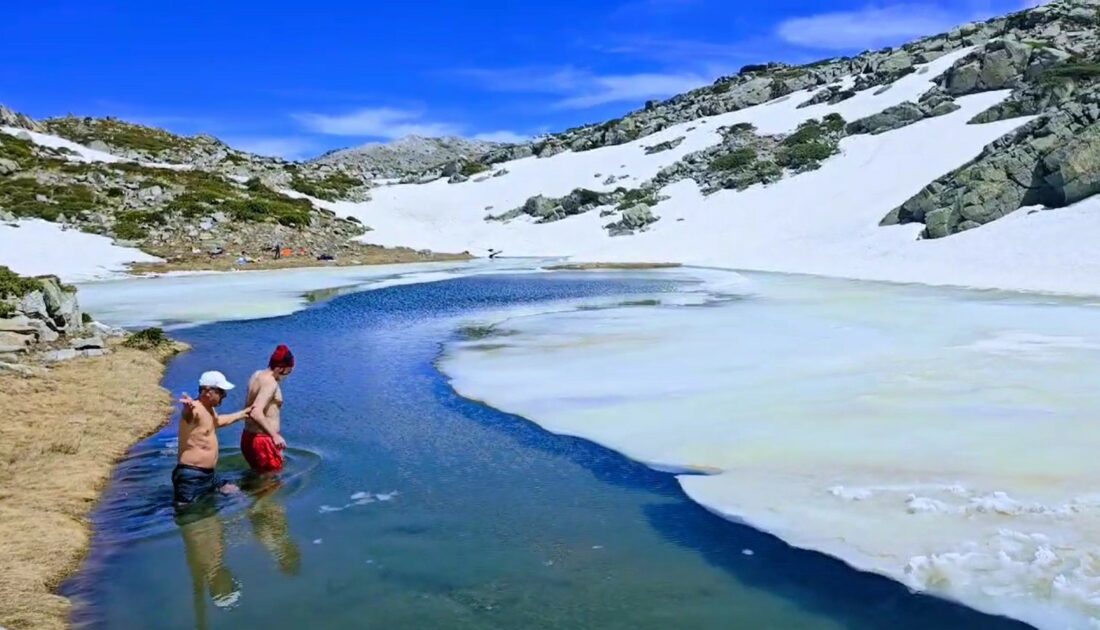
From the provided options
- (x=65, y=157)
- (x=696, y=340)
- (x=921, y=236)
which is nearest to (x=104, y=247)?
(x=65, y=157)

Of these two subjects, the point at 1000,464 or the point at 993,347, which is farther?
the point at 993,347

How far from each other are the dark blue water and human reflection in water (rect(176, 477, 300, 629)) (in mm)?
25

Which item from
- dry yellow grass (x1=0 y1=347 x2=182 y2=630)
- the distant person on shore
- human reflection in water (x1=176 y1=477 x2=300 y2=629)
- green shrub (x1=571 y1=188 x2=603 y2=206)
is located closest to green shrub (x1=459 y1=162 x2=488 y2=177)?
green shrub (x1=571 y1=188 x2=603 y2=206)

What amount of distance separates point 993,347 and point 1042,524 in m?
9.67

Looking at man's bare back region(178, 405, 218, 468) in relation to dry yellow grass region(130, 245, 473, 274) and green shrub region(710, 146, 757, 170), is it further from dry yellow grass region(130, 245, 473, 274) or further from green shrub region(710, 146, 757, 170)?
green shrub region(710, 146, 757, 170)

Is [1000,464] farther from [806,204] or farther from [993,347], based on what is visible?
[806,204]

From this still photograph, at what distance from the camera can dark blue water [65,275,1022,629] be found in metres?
6.31

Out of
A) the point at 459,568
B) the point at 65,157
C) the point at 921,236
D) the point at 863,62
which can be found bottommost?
the point at 459,568

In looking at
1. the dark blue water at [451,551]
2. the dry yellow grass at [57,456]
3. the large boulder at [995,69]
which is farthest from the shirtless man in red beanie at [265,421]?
the large boulder at [995,69]

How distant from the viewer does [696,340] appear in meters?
18.5

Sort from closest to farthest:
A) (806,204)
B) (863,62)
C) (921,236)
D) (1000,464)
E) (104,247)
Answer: (1000,464), (921,236), (104,247), (806,204), (863,62)

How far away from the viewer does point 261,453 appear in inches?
393

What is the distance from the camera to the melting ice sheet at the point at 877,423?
6848 millimetres

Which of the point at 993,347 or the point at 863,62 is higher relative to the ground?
the point at 863,62
